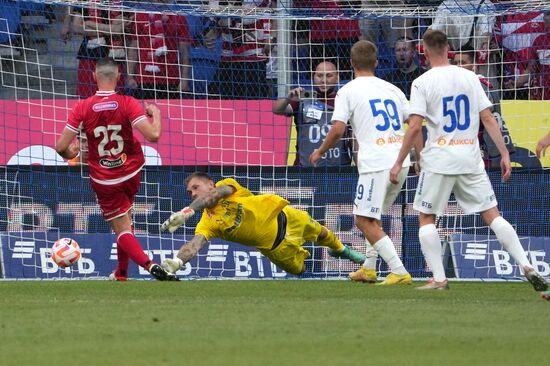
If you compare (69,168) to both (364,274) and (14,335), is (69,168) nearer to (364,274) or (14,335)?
(364,274)

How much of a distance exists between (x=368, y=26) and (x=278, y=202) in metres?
4.04

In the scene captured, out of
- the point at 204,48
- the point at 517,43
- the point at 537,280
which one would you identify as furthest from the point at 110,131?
the point at 517,43

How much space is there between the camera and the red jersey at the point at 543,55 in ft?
51.6

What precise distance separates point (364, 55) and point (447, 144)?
4.73 feet

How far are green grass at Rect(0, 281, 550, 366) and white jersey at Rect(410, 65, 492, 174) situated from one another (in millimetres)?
1163

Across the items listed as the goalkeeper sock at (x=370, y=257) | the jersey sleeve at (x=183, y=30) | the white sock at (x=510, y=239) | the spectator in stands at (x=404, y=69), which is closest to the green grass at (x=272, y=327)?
the white sock at (x=510, y=239)

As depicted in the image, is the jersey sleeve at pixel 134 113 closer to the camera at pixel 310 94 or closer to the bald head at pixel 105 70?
the bald head at pixel 105 70

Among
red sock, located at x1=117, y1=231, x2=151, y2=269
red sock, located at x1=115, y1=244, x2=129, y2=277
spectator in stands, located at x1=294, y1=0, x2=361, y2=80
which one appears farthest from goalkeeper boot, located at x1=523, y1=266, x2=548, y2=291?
spectator in stands, located at x1=294, y1=0, x2=361, y2=80

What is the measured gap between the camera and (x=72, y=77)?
16188 millimetres

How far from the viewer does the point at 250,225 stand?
12844 mm

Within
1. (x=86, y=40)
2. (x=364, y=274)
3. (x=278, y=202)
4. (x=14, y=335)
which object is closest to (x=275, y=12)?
(x=86, y=40)

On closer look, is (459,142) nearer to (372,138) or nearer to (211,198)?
(372,138)

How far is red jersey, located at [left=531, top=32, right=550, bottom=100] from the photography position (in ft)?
51.6

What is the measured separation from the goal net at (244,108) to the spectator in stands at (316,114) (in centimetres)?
2
